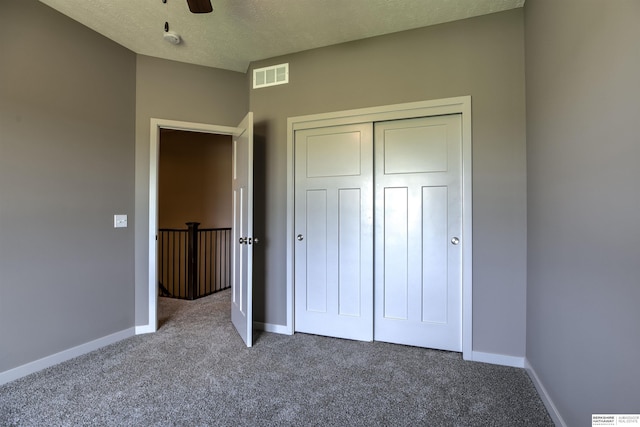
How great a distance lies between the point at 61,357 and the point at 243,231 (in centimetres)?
177

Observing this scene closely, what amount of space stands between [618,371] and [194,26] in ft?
11.5

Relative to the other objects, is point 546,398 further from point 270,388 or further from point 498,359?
point 270,388

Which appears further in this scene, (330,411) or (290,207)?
(290,207)

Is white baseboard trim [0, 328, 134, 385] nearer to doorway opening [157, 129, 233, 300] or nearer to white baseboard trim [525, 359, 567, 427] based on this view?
doorway opening [157, 129, 233, 300]

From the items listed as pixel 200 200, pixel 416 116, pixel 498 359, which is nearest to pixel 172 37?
pixel 416 116

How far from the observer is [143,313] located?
10.0 ft

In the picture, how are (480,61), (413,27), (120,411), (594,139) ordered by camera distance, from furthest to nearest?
1. (413,27)
2. (480,61)
3. (120,411)
4. (594,139)

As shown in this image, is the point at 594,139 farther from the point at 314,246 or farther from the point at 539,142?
the point at 314,246

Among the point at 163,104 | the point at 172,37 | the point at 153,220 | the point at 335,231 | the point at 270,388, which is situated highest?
the point at 172,37

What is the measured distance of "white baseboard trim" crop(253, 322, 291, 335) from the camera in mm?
3051

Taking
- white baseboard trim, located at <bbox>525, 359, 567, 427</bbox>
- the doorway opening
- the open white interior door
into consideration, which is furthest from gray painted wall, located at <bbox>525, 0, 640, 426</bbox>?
the doorway opening

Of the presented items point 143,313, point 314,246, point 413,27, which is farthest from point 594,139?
point 143,313

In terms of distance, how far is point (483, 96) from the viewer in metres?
2.46

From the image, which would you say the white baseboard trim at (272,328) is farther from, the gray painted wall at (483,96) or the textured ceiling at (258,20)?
the textured ceiling at (258,20)
